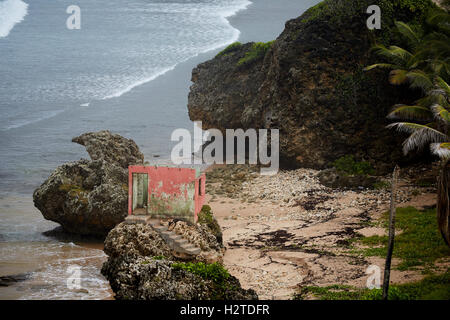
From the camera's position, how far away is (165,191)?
17.1 meters

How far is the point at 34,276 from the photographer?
56.6 ft

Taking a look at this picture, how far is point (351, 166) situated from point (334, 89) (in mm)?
4247

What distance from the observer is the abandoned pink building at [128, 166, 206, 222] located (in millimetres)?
16984

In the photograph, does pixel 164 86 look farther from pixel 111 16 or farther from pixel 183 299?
pixel 183 299

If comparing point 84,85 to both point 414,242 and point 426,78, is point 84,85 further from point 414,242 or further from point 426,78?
point 414,242

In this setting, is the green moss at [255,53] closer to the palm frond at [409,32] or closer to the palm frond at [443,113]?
the palm frond at [409,32]

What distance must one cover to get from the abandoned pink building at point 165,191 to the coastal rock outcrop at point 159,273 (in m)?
0.94

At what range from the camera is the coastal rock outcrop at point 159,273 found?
1252 centimetres

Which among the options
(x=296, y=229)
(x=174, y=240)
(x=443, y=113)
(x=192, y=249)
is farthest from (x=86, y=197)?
(x=443, y=113)

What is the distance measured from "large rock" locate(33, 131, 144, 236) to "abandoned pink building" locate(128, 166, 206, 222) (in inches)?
145

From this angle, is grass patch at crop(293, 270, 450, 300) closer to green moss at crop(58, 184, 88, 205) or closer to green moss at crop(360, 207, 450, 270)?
green moss at crop(360, 207, 450, 270)

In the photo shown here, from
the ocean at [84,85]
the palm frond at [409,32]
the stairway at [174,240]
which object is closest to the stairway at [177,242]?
the stairway at [174,240]

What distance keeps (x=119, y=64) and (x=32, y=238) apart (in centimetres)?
4193

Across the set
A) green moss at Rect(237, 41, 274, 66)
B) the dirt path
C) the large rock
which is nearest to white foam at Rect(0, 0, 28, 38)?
green moss at Rect(237, 41, 274, 66)
